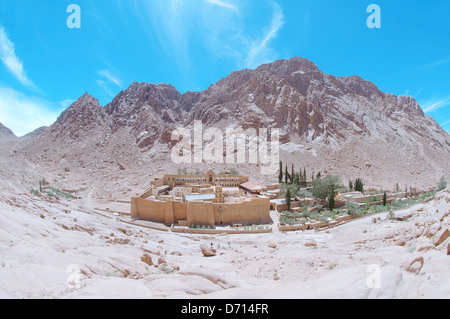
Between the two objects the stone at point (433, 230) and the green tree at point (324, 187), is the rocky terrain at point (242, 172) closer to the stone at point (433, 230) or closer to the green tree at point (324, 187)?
the stone at point (433, 230)

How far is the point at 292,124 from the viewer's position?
233 feet

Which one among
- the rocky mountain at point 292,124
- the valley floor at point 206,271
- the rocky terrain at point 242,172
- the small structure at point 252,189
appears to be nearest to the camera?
the valley floor at point 206,271

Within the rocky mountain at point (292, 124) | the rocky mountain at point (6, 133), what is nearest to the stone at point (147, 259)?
the rocky mountain at point (292, 124)

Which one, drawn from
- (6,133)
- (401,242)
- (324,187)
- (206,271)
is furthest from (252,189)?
(6,133)

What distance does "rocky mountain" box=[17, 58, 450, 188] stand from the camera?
203 ft

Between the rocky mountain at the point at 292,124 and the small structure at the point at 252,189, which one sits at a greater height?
the rocky mountain at the point at 292,124

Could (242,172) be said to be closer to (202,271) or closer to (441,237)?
(202,271)

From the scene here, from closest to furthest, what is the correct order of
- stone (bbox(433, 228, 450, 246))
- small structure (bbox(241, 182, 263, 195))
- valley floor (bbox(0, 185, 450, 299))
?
valley floor (bbox(0, 185, 450, 299)) → stone (bbox(433, 228, 450, 246)) → small structure (bbox(241, 182, 263, 195))

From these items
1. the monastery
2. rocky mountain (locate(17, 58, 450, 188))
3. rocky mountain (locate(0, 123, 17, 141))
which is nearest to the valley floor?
the monastery

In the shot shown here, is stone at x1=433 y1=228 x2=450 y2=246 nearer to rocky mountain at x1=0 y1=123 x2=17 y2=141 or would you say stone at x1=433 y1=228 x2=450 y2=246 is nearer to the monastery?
the monastery

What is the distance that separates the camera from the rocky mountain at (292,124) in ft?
203

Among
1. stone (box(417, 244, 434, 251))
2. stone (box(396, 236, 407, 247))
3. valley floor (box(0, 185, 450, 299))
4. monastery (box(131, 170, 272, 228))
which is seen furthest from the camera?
monastery (box(131, 170, 272, 228))
